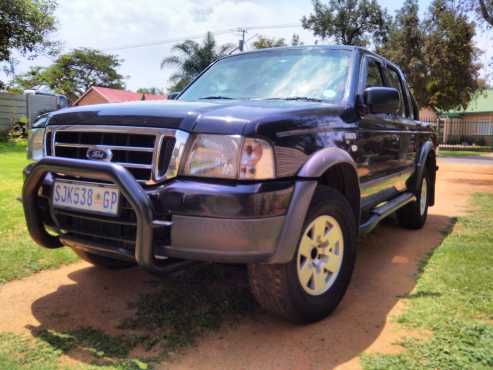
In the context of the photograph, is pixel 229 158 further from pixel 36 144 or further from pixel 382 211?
pixel 382 211

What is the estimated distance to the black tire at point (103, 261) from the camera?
11.7 ft

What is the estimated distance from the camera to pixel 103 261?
12.1 feet

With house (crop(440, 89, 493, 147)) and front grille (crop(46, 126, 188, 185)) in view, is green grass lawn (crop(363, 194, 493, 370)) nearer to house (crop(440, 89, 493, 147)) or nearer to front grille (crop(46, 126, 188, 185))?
front grille (crop(46, 126, 188, 185))

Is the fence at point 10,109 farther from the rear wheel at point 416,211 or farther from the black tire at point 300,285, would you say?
the black tire at point 300,285

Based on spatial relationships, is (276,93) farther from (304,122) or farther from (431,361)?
(431,361)

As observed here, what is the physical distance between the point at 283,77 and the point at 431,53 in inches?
872

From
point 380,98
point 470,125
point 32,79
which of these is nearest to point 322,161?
point 380,98

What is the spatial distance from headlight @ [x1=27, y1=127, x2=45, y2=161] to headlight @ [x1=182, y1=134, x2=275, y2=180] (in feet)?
4.13

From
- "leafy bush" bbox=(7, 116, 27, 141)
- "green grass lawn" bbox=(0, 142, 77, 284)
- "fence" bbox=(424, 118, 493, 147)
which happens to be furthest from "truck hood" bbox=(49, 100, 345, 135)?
"fence" bbox=(424, 118, 493, 147)

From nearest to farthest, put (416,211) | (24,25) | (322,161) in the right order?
(322,161) < (416,211) < (24,25)

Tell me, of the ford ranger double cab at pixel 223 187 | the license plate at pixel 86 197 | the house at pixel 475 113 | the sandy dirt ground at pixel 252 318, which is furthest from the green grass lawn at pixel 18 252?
the house at pixel 475 113

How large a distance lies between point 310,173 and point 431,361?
116 cm

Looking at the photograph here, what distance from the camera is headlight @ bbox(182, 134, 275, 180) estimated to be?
7.53ft

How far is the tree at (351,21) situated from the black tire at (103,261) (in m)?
29.5
